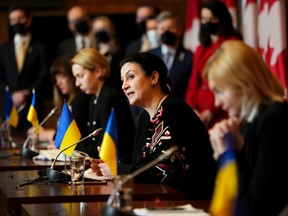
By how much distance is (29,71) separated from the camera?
8.48 metres

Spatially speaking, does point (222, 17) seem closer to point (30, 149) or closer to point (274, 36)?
point (274, 36)

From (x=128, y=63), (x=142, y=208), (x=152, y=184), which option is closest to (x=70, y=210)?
(x=142, y=208)

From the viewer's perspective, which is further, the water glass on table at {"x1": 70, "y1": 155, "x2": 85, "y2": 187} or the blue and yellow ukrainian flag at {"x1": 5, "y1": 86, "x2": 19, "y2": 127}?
the blue and yellow ukrainian flag at {"x1": 5, "y1": 86, "x2": 19, "y2": 127}

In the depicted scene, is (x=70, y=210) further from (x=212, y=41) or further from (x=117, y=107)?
(x=212, y=41)

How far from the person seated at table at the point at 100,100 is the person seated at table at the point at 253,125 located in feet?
8.91

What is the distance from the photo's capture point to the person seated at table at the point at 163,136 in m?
4.18

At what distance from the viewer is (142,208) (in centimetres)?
328

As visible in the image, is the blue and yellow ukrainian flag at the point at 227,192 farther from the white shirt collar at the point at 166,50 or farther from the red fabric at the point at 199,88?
the white shirt collar at the point at 166,50

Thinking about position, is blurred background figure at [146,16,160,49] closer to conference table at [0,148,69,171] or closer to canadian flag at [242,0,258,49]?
canadian flag at [242,0,258,49]

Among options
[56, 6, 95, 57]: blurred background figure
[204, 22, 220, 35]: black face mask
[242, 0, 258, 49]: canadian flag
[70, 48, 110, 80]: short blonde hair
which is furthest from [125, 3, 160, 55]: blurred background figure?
[70, 48, 110, 80]: short blonde hair

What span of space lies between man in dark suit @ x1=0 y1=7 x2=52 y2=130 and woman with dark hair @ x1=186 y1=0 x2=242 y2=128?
6.44 feet

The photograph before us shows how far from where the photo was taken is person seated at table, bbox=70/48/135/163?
584cm

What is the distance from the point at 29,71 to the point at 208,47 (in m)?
2.36

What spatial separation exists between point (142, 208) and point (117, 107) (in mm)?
2622
